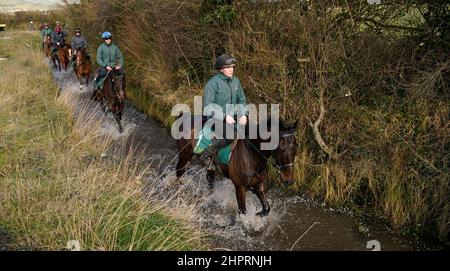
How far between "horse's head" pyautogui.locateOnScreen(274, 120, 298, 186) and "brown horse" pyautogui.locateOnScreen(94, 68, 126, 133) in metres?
6.07

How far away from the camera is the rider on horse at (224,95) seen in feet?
16.4

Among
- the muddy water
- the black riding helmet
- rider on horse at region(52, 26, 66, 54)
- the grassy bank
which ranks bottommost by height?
the muddy water

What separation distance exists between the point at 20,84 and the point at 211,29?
585cm

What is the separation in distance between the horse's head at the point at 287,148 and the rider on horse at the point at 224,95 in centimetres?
77

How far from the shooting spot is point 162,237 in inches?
154

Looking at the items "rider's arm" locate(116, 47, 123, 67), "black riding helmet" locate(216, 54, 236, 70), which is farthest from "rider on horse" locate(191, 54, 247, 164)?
"rider's arm" locate(116, 47, 123, 67)

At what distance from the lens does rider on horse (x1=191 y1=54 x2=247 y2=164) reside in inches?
197

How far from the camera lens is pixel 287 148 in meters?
4.44

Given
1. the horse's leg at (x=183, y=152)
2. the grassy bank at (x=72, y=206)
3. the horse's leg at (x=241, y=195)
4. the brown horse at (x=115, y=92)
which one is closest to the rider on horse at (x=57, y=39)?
the brown horse at (x=115, y=92)

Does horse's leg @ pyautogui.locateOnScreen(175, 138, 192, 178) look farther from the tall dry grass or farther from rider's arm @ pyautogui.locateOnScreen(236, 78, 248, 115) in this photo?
the tall dry grass

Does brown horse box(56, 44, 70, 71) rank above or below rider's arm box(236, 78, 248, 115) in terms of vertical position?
above
